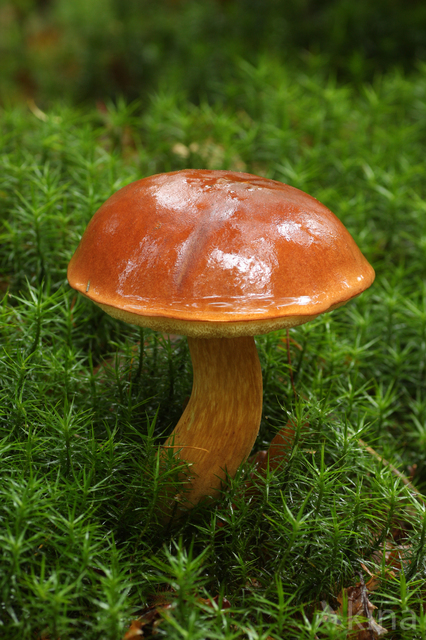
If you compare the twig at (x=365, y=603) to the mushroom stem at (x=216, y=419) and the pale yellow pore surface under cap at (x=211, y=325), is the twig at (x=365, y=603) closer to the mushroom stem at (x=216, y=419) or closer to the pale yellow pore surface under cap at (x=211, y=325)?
the mushroom stem at (x=216, y=419)

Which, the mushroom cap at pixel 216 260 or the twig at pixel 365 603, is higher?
the mushroom cap at pixel 216 260

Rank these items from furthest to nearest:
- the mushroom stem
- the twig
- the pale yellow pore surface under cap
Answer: the mushroom stem
the twig
the pale yellow pore surface under cap

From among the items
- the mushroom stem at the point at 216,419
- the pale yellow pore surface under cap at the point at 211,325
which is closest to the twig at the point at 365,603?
the mushroom stem at the point at 216,419

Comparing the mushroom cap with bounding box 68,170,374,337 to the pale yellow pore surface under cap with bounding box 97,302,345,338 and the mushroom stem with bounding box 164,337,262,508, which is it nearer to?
the pale yellow pore surface under cap with bounding box 97,302,345,338

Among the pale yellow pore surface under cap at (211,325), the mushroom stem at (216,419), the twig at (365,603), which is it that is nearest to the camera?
the pale yellow pore surface under cap at (211,325)

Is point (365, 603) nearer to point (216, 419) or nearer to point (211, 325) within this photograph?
point (216, 419)

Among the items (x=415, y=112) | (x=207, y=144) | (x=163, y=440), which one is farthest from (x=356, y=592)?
(x=415, y=112)

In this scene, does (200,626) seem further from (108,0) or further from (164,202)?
(108,0)

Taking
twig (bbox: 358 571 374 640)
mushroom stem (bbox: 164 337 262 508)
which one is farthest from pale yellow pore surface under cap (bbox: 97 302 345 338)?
twig (bbox: 358 571 374 640)

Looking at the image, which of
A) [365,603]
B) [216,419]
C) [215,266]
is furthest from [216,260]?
[365,603]
